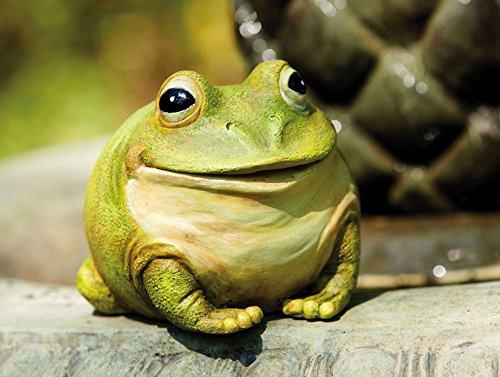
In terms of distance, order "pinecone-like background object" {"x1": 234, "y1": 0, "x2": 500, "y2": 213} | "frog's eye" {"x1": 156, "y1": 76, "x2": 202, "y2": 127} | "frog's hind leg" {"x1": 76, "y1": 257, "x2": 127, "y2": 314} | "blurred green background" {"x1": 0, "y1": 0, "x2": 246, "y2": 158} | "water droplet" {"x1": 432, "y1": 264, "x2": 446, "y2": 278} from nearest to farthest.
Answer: "frog's eye" {"x1": 156, "y1": 76, "x2": 202, "y2": 127}, "frog's hind leg" {"x1": 76, "y1": 257, "x2": 127, "y2": 314}, "water droplet" {"x1": 432, "y1": 264, "x2": 446, "y2": 278}, "pinecone-like background object" {"x1": 234, "y1": 0, "x2": 500, "y2": 213}, "blurred green background" {"x1": 0, "y1": 0, "x2": 246, "y2": 158}

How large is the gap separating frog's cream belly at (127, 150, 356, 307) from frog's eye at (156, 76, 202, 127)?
10cm

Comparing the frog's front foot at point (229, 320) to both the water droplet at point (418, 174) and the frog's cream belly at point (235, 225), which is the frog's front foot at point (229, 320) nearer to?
the frog's cream belly at point (235, 225)

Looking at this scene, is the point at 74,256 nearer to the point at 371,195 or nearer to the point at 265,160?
the point at 371,195

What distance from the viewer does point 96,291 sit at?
5.64ft

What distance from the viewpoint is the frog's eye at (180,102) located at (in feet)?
4.89

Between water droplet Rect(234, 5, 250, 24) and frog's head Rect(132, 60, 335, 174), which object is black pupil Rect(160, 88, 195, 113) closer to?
frog's head Rect(132, 60, 335, 174)

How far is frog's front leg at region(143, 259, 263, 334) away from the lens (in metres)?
1.46

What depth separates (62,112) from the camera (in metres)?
5.89

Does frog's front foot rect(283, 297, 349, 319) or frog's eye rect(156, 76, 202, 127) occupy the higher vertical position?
frog's eye rect(156, 76, 202, 127)

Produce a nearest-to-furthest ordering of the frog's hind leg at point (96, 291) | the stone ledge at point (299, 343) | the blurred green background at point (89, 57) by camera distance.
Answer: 1. the stone ledge at point (299, 343)
2. the frog's hind leg at point (96, 291)
3. the blurred green background at point (89, 57)

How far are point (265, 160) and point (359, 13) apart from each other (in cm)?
140

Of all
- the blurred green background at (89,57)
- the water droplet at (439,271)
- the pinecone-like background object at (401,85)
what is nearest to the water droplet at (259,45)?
the pinecone-like background object at (401,85)

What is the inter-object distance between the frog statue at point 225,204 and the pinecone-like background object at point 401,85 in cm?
114

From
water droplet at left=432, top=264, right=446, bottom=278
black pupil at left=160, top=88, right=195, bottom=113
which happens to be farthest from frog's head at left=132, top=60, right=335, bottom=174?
water droplet at left=432, top=264, right=446, bottom=278
